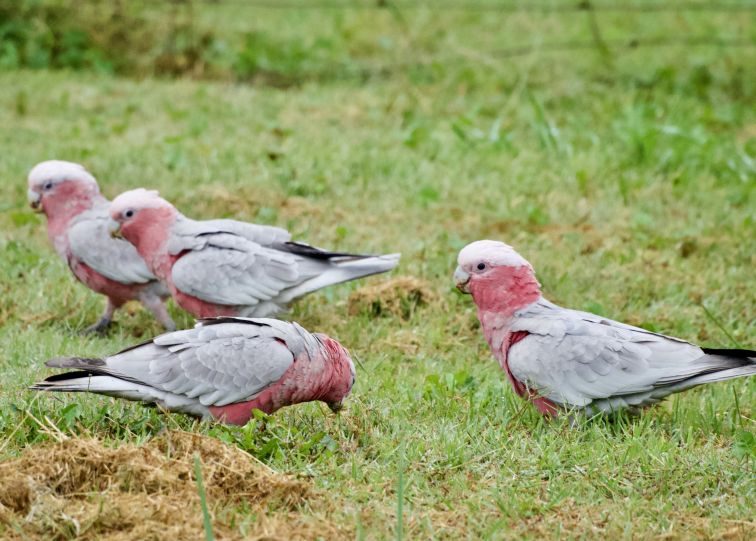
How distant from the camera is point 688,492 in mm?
3752

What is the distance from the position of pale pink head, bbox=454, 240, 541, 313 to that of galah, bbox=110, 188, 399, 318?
2.61 feet

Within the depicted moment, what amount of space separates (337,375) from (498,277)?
955 millimetres

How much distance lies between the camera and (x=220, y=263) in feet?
17.7

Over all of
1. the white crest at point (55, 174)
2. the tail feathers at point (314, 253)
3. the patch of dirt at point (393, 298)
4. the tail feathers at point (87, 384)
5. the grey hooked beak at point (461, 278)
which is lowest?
the patch of dirt at point (393, 298)

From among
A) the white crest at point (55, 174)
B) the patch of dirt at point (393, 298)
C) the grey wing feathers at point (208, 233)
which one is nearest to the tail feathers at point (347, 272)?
the grey wing feathers at point (208, 233)

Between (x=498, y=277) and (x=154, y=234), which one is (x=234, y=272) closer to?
(x=154, y=234)

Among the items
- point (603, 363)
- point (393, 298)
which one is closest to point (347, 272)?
point (393, 298)

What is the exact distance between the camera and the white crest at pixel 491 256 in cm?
470

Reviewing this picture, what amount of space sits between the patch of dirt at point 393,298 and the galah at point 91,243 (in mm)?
1104

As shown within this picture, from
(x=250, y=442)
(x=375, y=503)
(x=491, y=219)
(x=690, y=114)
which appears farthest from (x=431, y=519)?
(x=690, y=114)

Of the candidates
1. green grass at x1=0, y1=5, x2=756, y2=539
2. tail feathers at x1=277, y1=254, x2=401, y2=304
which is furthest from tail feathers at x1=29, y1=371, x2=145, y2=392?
tail feathers at x1=277, y1=254, x2=401, y2=304

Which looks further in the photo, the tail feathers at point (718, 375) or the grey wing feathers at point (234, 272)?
the grey wing feathers at point (234, 272)

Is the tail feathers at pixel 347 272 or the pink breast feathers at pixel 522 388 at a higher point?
the tail feathers at pixel 347 272

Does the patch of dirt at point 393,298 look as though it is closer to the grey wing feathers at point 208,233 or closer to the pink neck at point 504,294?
the grey wing feathers at point 208,233
